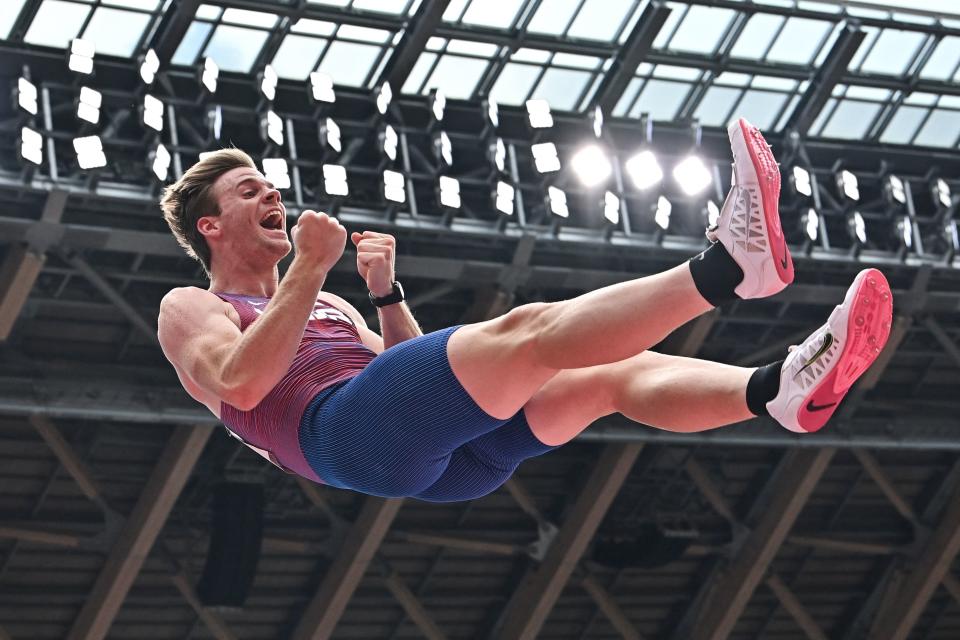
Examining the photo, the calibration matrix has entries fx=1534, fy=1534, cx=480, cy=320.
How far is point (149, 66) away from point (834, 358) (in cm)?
1092

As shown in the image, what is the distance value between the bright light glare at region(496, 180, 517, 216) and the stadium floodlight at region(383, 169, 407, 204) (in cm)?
106

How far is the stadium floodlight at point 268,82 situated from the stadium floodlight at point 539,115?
2.68m

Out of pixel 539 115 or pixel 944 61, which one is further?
pixel 944 61

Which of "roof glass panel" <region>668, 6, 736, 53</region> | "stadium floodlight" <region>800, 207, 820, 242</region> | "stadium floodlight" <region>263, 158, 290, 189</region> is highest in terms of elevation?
"roof glass panel" <region>668, 6, 736, 53</region>

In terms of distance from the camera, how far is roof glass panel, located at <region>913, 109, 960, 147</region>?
1975cm

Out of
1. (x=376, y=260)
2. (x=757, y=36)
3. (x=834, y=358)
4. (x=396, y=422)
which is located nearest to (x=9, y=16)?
(x=757, y=36)

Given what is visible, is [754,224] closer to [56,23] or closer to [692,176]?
[56,23]

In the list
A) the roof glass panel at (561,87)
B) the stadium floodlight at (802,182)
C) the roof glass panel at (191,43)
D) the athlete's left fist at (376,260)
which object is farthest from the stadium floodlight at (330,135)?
the athlete's left fist at (376,260)

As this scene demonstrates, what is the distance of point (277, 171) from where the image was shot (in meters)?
14.0

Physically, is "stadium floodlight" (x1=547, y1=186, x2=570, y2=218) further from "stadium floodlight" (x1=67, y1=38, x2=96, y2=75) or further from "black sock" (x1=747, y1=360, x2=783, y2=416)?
"black sock" (x1=747, y1=360, x2=783, y2=416)

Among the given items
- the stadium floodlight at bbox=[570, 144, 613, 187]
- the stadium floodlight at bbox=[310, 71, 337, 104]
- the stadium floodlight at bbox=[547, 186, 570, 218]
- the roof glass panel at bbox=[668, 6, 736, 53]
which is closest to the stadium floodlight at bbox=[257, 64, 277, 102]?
the stadium floodlight at bbox=[310, 71, 337, 104]

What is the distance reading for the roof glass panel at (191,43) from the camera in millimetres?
15234

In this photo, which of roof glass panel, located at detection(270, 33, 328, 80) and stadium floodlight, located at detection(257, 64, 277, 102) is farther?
roof glass panel, located at detection(270, 33, 328, 80)

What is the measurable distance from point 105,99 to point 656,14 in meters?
6.18
